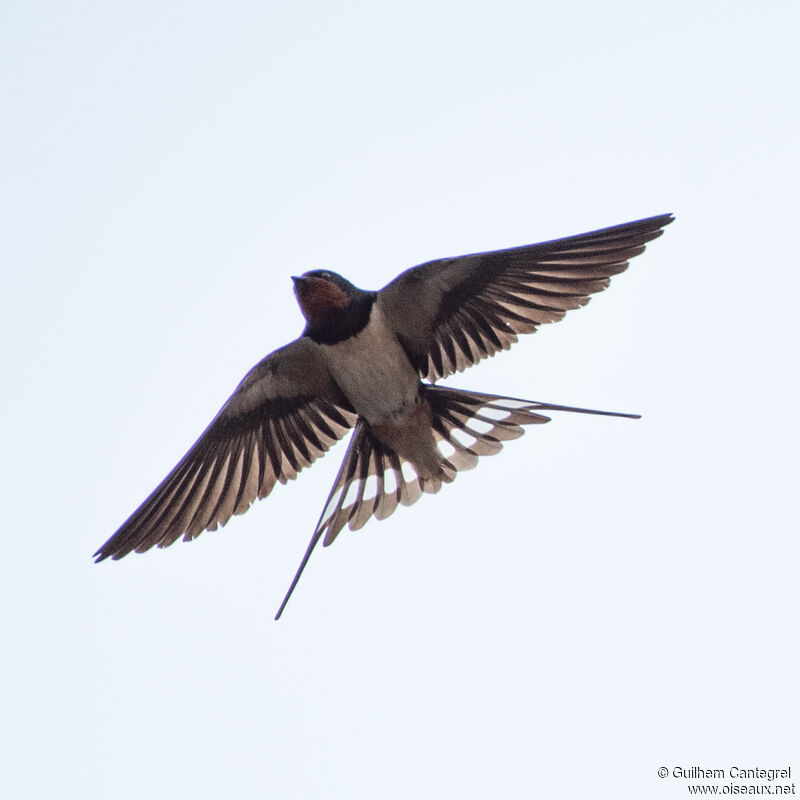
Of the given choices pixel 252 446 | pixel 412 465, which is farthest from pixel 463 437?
pixel 252 446

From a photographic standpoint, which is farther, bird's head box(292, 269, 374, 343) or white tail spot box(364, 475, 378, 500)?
white tail spot box(364, 475, 378, 500)

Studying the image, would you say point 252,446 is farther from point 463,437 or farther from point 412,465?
point 463,437

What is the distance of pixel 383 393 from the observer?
5.80 metres

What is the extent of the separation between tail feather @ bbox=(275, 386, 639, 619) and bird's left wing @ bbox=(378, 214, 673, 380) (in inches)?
8.3

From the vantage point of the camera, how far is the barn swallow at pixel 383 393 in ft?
18.5

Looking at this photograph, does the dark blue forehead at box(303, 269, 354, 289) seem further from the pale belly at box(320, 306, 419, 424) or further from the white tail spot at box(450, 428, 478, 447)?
the white tail spot at box(450, 428, 478, 447)

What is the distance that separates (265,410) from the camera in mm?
6176

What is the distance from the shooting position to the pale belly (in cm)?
575

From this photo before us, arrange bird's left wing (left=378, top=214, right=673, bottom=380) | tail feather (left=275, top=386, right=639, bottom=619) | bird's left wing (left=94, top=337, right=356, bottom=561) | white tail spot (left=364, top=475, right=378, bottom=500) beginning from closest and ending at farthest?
bird's left wing (left=378, top=214, right=673, bottom=380) < tail feather (left=275, top=386, right=639, bottom=619) < white tail spot (left=364, top=475, right=378, bottom=500) < bird's left wing (left=94, top=337, right=356, bottom=561)

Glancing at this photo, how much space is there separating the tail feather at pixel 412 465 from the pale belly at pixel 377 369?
11 cm

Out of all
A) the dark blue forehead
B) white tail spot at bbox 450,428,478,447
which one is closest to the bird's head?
the dark blue forehead

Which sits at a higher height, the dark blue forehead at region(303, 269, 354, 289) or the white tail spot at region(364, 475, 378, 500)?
the dark blue forehead at region(303, 269, 354, 289)

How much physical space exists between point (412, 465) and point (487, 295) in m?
0.82

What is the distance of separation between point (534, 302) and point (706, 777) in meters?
2.13
